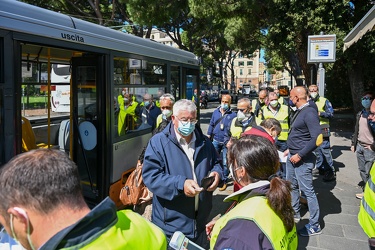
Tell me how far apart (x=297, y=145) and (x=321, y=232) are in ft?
3.84

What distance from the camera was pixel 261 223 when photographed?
161 centimetres

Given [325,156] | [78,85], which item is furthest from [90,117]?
[325,156]

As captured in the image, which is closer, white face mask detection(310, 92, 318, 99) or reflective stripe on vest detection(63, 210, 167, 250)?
reflective stripe on vest detection(63, 210, 167, 250)

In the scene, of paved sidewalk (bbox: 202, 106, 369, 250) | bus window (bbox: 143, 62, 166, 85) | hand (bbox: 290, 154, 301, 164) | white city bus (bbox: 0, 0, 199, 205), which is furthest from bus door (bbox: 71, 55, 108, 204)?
hand (bbox: 290, 154, 301, 164)

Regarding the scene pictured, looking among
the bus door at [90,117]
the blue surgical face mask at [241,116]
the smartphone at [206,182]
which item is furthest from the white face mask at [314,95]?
the smartphone at [206,182]

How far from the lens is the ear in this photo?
115cm

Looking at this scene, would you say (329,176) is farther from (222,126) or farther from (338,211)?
(222,126)

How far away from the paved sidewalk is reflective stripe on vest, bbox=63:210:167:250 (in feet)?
10.8

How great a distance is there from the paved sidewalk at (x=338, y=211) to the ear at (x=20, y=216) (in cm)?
370

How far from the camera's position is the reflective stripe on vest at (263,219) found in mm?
1606

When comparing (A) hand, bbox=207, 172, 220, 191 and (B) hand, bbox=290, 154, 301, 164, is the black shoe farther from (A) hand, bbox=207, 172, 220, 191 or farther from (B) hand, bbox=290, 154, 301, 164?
(A) hand, bbox=207, 172, 220, 191

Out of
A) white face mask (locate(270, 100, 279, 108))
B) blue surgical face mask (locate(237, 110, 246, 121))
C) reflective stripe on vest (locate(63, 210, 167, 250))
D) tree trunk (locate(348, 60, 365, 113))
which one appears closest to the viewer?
reflective stripe on vest (locate(63, 210, 167, 250))

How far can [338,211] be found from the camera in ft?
17.2

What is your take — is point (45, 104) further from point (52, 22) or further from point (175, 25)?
point (175, 25)
